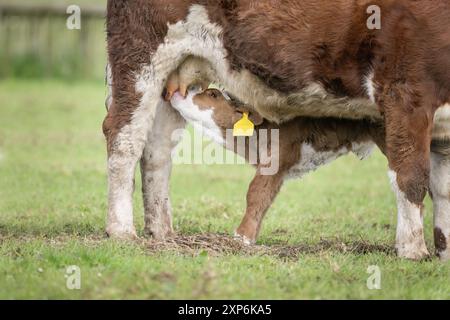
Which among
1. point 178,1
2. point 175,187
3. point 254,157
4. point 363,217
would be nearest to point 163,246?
point 254,157

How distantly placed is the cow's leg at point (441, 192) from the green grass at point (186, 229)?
56 cm

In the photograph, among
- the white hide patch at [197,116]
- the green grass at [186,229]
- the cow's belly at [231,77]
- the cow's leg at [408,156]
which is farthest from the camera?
the white hide patch at [197,116]

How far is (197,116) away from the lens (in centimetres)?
895

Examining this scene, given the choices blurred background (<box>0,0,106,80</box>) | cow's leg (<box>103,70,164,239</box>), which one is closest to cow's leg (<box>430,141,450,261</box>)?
cow's leg (<box>103,70,164,239</box>)

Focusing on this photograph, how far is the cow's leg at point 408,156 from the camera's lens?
759cm

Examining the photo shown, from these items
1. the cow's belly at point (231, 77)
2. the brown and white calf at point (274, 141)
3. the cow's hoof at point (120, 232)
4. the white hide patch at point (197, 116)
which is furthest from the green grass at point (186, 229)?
the cow's belly at point (231, 77)

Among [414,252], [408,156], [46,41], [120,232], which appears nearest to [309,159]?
[408,156]

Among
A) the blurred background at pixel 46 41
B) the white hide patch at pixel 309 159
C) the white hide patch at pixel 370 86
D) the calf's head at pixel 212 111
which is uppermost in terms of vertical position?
the blurred background at pixel 46 41

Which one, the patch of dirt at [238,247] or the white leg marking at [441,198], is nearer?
the patch of dirt at [238,247]

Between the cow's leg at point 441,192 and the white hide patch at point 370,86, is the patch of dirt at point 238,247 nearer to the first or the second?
the cow's leg at point 441,192

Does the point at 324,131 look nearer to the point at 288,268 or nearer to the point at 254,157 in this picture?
the point at 254,157

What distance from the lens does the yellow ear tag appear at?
8.72 m

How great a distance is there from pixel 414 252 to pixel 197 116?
2.49 metres

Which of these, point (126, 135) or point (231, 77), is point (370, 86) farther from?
point (126, 135)
